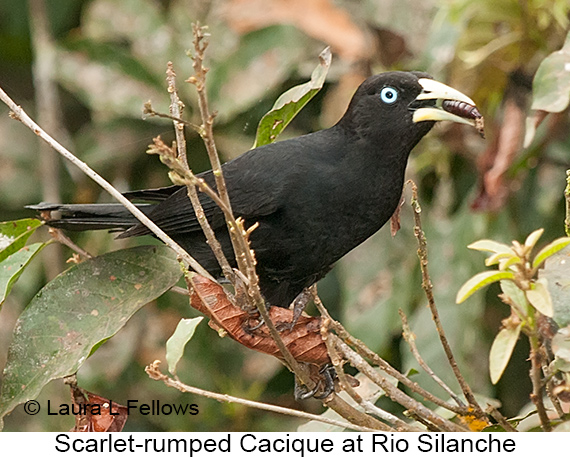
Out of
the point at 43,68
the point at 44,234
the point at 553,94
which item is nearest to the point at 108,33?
the point at 43,68

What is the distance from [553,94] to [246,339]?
0.97 m

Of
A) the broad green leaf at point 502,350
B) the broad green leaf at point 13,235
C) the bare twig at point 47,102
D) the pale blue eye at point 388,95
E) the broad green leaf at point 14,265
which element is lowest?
the broad green leaf at point 502,350

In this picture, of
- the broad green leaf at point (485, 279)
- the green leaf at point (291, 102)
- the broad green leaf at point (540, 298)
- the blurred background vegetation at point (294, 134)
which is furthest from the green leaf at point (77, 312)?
the blurred background vegetation at point (294, 134)

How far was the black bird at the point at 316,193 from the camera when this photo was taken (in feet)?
6.61

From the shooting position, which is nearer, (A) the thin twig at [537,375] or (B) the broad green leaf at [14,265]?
(A) the thin twig at [537,375]

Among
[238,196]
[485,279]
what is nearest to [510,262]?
[485,279]

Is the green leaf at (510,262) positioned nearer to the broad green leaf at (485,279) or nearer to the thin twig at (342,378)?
the broad green leaf at (485,279)

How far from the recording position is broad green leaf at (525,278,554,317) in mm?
1150

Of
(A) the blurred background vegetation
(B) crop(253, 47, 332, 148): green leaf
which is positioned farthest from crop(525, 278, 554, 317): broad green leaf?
(A) the blurred background vegetation

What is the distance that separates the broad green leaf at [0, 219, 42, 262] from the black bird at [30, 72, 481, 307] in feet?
0.55

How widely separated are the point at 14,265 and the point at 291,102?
0.72 metres

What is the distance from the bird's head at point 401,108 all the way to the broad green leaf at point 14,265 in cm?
88

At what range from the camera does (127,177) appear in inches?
147

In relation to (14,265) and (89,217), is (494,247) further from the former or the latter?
(89,217)
